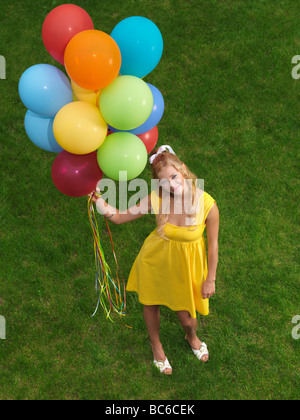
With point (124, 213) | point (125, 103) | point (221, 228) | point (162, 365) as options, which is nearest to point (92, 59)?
point (125, 103)

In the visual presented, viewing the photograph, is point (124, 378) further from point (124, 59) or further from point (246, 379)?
point (124, 59)

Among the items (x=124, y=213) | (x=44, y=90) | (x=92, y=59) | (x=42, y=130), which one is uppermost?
(x=92, y=59)

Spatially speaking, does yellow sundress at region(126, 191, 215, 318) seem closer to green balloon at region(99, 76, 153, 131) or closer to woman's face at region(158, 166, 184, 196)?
woman's face at region(158, 166, 184, 196)

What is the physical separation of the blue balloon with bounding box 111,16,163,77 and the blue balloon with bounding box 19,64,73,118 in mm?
410

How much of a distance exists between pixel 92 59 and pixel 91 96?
0.31 meters

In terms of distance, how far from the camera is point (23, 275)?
16.5 ft

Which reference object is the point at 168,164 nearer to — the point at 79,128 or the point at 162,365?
the point at 79,128

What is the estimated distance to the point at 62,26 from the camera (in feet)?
10.6

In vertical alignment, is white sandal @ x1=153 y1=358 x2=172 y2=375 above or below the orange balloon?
below

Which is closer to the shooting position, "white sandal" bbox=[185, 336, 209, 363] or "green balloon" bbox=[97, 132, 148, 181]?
"green balloon" bbox=[97, 132, 148, 181]

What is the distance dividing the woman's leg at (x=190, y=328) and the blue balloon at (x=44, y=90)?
1.81 meters

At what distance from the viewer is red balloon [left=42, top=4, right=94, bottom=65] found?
10.7ft

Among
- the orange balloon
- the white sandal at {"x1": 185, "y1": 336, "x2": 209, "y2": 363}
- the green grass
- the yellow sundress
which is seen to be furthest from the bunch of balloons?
the white sandal at {"x1": 185, "y1": 336, "x2": 209, "y2": 363}

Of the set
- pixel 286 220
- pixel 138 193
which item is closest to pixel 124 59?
pixel 138 193
